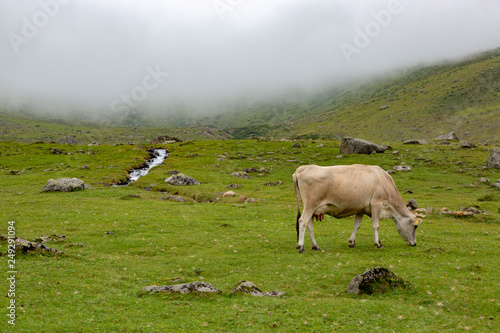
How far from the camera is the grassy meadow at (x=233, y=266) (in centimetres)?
1234

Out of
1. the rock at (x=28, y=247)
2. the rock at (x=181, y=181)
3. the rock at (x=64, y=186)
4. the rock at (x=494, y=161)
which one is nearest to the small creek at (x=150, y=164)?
A: the rock at (x=181, y=181)

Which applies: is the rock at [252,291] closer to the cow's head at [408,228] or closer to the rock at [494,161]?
the cow's head at [408,228]

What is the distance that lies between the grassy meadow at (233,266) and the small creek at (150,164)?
84.8ft

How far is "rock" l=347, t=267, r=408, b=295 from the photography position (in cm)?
1491

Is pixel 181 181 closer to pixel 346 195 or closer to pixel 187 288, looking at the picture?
pixel 346 195

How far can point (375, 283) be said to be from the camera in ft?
49.2

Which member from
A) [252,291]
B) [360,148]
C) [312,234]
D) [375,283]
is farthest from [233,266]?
[360,148]

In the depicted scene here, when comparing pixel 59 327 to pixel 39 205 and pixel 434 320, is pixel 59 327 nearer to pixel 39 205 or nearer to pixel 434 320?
pixel 434 320

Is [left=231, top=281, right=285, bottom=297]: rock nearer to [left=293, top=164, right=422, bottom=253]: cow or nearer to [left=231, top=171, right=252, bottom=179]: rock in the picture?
[left=293, top=164, right=422, bottom=253]: cow

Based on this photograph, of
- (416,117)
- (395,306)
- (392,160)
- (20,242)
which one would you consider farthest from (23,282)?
(416,117)

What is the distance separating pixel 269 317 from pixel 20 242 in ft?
49.0

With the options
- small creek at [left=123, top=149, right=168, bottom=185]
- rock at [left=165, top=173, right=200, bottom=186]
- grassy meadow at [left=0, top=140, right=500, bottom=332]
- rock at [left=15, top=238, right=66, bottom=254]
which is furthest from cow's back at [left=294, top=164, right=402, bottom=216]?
small creek at [left=123, top=149, right=168, bottom=185]

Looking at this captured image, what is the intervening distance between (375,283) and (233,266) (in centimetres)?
841

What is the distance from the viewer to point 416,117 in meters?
182
